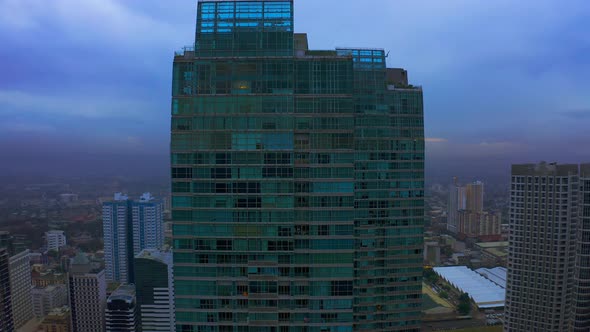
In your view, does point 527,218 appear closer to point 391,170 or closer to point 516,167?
point 516,167

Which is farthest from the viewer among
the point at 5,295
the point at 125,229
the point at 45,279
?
the point at 125,229

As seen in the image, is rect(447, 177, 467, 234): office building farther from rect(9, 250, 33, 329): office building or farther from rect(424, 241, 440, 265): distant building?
rect(9, 250, 33, 329): office building

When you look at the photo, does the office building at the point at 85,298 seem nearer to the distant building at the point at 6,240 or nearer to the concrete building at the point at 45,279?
the distant building at the point at 6,240

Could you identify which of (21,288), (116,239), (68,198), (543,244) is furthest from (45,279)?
(543,244)

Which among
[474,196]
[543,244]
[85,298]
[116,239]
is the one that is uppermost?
[543,244]

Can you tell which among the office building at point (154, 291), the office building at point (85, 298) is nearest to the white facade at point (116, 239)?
the office building at point (85, 298)

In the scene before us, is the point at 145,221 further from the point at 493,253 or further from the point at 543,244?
the point at 493,253

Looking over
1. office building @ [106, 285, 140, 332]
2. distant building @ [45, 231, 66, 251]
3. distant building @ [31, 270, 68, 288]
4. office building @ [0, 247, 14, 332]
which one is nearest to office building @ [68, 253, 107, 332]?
office building @ [106, 285, 140, 332]
